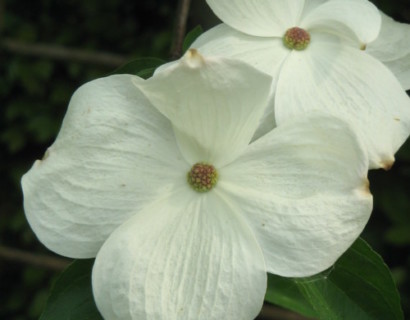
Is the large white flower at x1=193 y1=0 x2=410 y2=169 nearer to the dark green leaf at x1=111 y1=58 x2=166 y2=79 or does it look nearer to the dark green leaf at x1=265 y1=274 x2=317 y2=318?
the dark green leaf at x1=111 y1=58 x2=166 y2=79

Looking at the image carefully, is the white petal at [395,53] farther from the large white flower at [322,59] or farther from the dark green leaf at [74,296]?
the dark green leaf at [74,296]

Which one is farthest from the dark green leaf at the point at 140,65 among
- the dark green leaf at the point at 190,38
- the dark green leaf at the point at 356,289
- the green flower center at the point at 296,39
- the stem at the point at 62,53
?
the stem at the point at 62,53

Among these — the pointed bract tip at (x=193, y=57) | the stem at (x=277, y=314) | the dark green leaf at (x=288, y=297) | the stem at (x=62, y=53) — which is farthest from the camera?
the stem at (x=62, y=53)

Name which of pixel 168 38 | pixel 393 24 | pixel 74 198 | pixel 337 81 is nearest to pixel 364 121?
pixel 337 81

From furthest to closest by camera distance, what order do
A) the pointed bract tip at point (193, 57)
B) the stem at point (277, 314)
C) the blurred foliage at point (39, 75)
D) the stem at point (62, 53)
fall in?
the blurred foliage at point (39, 75), the stem at point (62, 53), the stem at point (277, 314), the pointed bract tip at point (193, 57)

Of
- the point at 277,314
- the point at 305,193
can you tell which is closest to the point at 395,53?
the point at 305,193

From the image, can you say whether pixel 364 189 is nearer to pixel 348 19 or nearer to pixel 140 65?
pixel 348 19

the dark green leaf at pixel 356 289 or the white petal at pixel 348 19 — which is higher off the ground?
the white petal at pixel 348 19
